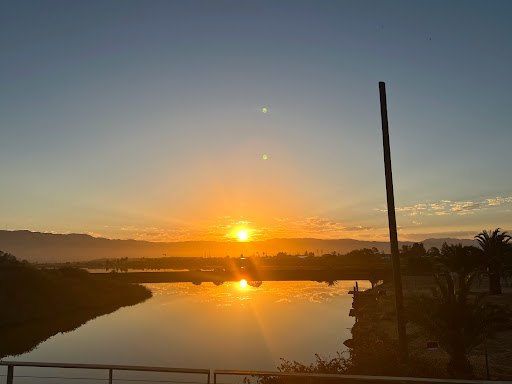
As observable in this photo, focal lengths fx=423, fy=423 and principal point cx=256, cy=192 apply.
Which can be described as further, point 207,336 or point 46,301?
point 46,301

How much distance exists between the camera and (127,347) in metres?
43.6

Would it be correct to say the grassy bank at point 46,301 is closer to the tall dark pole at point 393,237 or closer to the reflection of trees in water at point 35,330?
the reflection of trees in water at point 35,330

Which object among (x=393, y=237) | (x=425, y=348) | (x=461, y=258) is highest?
(x=393, y=237)

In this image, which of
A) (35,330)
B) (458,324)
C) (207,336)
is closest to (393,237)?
(458,324)

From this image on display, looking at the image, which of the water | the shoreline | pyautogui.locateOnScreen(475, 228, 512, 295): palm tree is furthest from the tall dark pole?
pyautogui.locateOnScreen(475, 228, 512, 295): palm tree

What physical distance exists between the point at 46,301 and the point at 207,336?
115 feet

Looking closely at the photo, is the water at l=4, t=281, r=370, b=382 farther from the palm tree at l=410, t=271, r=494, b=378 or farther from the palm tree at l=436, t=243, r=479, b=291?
the palm tree at l=410, t=271, r=494, b=378

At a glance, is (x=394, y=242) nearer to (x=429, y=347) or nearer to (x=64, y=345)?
(x=429, y=347)

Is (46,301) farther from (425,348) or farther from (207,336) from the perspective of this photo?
(425,348)

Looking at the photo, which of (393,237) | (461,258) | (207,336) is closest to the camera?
(393,237)

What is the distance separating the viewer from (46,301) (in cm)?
6869

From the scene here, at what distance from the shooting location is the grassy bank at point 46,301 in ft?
175

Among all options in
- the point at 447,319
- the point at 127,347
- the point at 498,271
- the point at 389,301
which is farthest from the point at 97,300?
the point at 447,319

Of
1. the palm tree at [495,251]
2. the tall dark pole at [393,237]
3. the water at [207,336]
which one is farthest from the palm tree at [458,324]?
the palm tree at [495,251]
